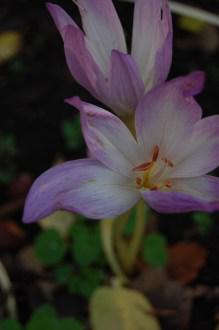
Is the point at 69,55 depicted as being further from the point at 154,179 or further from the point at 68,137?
the point at 68,137

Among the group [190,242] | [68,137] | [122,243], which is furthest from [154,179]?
[68,137]

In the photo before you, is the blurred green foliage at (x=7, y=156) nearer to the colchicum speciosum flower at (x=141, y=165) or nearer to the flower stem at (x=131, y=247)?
the flower stem at (x=131, y=247)

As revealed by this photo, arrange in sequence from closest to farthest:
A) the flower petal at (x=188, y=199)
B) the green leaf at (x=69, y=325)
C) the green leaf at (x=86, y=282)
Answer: the flower petal at (x=188, y=199) → the green leaf at (x=69, y=325) → the green leaf at (x=86, y=282)

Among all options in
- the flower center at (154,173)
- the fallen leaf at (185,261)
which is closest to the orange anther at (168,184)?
the flower center at (154,173)

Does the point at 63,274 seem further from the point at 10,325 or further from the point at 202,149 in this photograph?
the point at 202,149

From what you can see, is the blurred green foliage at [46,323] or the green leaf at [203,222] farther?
the green leaf at [203,222]

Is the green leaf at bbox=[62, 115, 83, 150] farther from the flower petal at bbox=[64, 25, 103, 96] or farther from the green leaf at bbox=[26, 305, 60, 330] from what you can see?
the flower petal at bbox=[64, 25, 103, 96]

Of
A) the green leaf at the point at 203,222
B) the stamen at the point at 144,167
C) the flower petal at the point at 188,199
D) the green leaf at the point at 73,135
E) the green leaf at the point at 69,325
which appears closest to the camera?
the flower petal at the point at 188,199

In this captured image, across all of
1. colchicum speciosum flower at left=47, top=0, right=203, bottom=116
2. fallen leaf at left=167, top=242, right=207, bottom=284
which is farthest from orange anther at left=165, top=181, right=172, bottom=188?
fallen leaf at left=167, top=242, right=207, bottom=284
